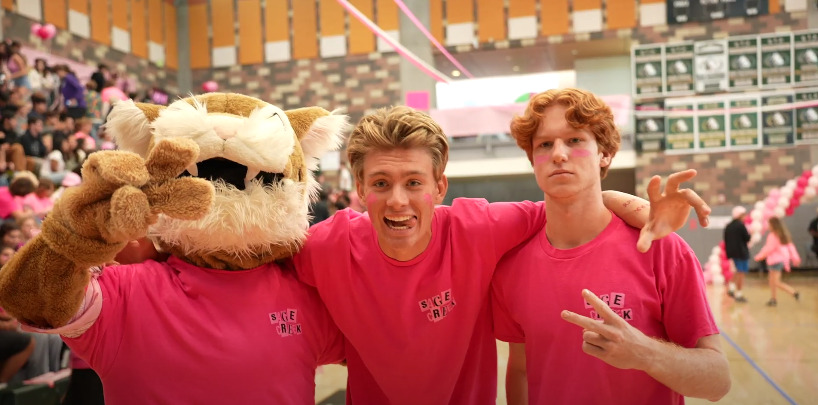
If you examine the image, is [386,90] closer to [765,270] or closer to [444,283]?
[765,270]

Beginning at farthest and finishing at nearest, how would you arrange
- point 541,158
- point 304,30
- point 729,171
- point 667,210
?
1. point 304,30
2. point 729,171
3. point 541,158
4. point 667,210

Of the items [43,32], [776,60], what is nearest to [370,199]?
[43,32]

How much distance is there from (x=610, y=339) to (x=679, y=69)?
1086cm

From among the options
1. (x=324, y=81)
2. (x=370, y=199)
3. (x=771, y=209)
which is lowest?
(x=771, y=209)

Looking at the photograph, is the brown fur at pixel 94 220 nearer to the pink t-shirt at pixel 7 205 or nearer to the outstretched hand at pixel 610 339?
the outstretched hand at pixel 610 339

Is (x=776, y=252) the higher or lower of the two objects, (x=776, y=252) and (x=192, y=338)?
the lower

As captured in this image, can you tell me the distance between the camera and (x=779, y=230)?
8883 mm

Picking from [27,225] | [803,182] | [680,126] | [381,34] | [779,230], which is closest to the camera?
[27,225]

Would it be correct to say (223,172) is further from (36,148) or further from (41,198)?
(36,148)

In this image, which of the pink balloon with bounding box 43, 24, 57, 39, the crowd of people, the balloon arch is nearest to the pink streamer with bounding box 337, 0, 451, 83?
the crowd of people

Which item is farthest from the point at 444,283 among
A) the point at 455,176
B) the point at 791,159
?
the point at 791,159

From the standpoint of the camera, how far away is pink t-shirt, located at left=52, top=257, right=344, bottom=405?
67.7 inches

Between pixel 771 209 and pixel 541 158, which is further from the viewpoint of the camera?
pixel 771 209

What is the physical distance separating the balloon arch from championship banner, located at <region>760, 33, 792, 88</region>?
6.05ft
